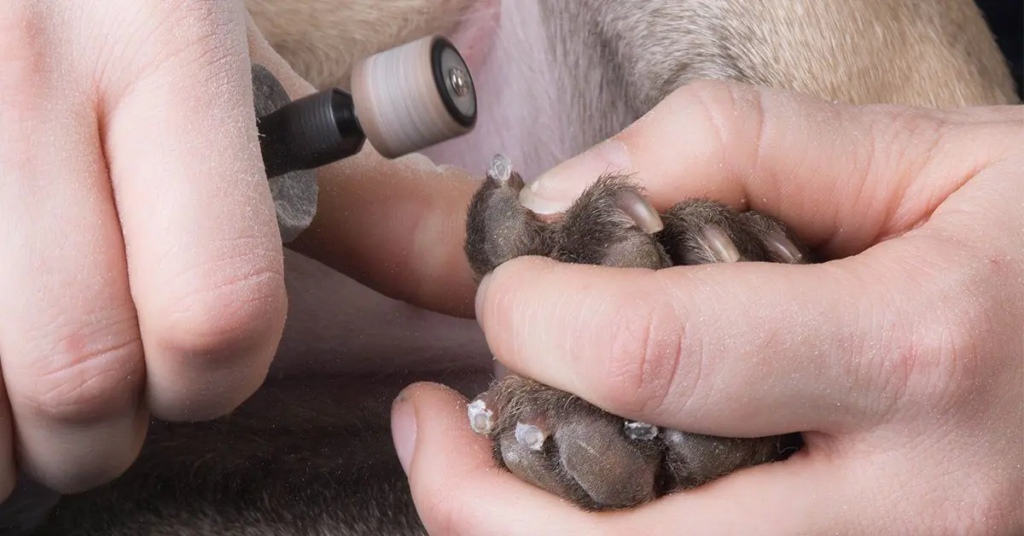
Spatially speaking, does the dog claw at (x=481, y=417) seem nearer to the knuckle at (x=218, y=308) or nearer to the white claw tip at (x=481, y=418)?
the white claw tip at (x=481, y=418)

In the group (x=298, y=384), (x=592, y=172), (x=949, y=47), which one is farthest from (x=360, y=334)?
(x=949, y=47)

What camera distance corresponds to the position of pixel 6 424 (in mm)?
582

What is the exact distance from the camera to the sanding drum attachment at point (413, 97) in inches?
20.9

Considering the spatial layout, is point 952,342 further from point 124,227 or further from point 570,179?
point 124,227

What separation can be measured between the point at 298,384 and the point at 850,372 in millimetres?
532

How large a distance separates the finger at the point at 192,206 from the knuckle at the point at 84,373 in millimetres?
13

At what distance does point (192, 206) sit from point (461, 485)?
0.24 m

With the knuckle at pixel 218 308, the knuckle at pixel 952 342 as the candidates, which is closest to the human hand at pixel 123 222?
the knuckle at pixel 218 308

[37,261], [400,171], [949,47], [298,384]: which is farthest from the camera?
[949,47]

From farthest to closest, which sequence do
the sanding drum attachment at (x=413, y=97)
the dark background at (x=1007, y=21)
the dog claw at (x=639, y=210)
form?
the dark background at (x=1007, y=21)
the dog claw at (x=639, y=210)
the sanding drum attachment at (x=413, y=97)

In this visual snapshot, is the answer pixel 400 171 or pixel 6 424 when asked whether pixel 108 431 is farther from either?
pixel 400 171

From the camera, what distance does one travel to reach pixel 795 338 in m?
0.58

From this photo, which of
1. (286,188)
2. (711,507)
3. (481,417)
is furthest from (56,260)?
(711,507)

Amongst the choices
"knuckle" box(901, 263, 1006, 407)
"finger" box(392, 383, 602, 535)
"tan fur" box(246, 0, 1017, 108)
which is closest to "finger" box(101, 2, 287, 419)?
"finger" box(392, 383, 602, 535)
